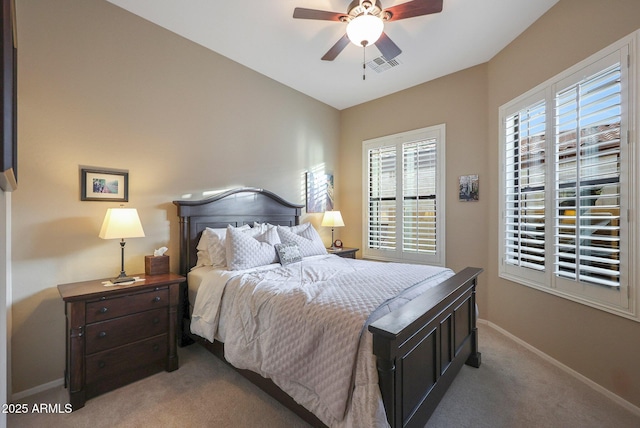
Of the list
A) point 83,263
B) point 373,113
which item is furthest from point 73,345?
point 373,113

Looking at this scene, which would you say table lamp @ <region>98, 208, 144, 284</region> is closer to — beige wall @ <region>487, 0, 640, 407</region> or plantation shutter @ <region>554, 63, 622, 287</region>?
plantation shutter @ <region>554, 63, 622, 287</region>

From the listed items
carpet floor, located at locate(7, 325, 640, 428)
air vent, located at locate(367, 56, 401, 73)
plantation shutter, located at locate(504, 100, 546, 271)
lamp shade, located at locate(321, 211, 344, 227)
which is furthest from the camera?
lamp shade, located at locate(321, 211, 344, 227)

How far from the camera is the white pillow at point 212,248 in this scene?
266 centimetres

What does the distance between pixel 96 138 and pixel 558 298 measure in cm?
425

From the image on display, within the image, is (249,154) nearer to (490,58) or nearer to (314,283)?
(314,283)

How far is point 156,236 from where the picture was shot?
8.96ft

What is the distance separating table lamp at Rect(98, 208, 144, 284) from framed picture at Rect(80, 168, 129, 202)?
0.79ft

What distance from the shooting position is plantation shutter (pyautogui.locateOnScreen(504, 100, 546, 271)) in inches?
105

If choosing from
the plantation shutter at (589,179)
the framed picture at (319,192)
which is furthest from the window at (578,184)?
the framed picture at (319,192)

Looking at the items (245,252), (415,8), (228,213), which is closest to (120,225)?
(245,252)

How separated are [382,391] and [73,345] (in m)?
2.06

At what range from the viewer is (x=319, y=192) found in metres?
4.53

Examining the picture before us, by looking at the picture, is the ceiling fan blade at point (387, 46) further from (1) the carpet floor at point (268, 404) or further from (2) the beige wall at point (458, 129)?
(1) the carpet floor at point (268, 404)

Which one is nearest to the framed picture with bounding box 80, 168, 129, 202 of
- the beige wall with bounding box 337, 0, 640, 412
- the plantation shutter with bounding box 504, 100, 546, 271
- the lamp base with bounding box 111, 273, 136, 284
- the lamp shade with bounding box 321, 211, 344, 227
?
the lamp base with bounding box 111, 273, 136, 284
